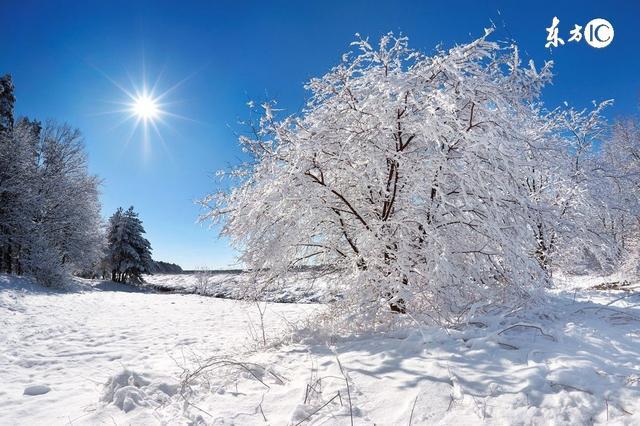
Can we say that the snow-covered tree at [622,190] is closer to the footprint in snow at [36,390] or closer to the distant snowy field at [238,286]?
the distant snowy field at [238,286]

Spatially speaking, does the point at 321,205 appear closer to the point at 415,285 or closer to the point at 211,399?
the point at 415,285

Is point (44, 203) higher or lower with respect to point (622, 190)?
higher

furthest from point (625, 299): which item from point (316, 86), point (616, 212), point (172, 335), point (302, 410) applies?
point (172, 335)

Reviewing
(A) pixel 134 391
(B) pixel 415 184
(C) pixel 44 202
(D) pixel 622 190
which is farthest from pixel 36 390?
(C) pixel 44 202

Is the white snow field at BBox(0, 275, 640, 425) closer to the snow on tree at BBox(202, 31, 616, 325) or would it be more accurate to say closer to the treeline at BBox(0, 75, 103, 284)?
the snow on tree at BBox(202, 31, 616, 325)

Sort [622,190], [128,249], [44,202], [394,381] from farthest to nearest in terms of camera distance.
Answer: [128,249]
[44,202]
[622,190]
[394,381]

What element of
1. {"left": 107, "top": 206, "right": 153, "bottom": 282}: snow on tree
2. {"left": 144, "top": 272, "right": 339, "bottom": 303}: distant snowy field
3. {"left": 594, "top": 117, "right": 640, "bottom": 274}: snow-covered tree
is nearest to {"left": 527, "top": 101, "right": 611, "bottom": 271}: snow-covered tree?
{"left": 594, "top": 117, "right": 640, "bottom": 274}: snow-covered tree

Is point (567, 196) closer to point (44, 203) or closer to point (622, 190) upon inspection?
point (622, 190)

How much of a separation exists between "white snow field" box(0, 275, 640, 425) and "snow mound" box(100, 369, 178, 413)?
1 cm

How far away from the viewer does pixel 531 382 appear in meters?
2.54

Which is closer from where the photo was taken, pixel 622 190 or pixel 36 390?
pixel 36 390

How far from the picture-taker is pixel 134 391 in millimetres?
3154

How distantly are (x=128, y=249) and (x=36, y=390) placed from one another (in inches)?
1192

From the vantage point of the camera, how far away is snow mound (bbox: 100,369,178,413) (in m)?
3.03
